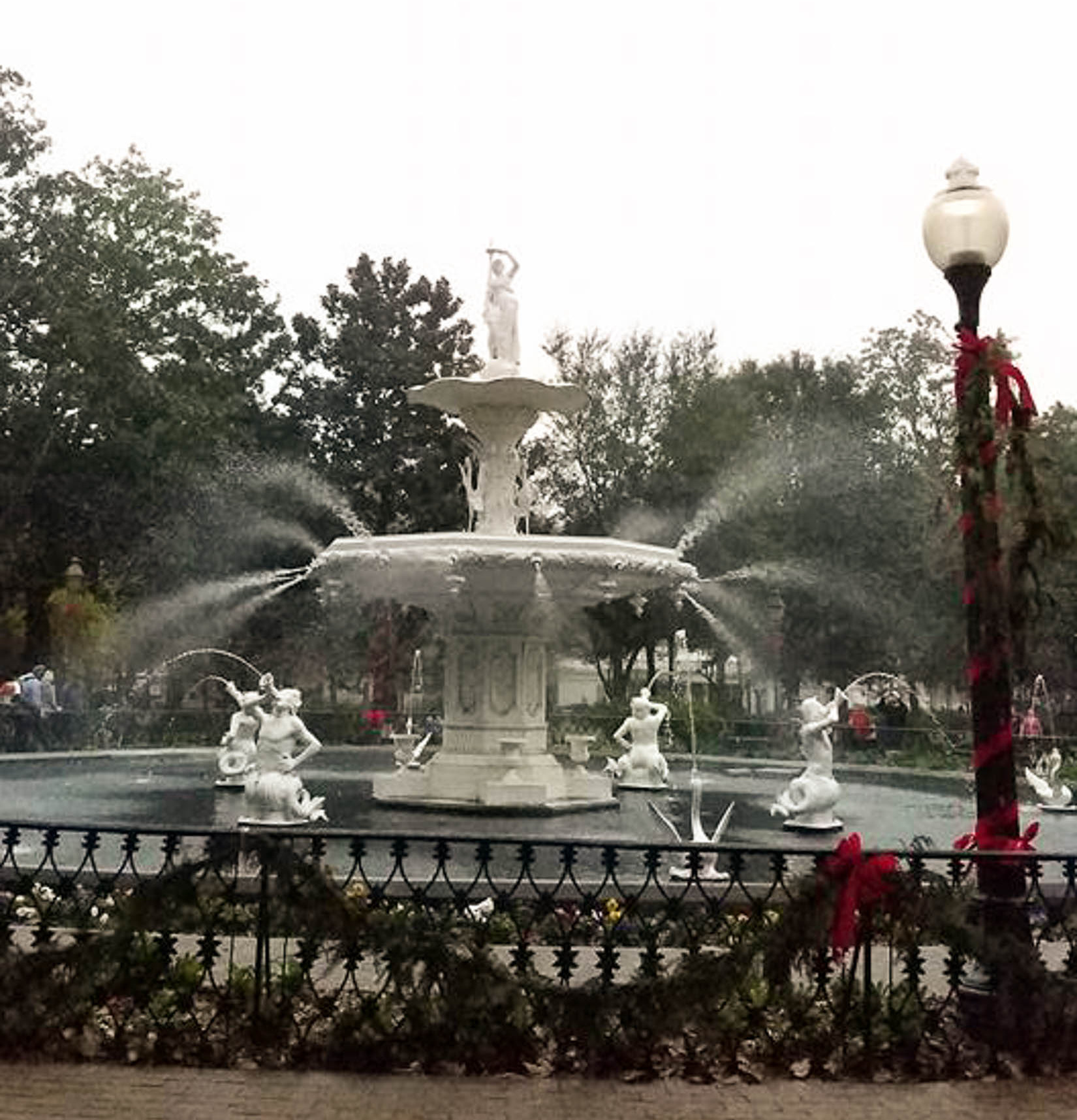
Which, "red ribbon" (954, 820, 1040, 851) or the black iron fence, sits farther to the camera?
"red ribbon" (954, 820, 1040, 851)

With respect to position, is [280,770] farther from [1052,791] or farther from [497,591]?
[1052,791]

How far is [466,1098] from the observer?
5.89m

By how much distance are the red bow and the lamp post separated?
0.56 metres

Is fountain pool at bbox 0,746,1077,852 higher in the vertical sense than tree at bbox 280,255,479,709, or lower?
lower

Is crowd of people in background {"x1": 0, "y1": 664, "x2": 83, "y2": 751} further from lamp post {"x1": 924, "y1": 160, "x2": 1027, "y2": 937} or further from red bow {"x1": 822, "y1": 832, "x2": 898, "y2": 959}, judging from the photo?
lamp post {"x1": 924, "y1": 160, "x2": 1027, "y2": 937}

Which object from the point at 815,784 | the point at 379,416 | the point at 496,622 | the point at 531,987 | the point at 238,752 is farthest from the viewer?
the point at 379,416

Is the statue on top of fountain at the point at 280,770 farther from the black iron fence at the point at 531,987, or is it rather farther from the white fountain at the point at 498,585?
the black iron fence at the point at 531,987

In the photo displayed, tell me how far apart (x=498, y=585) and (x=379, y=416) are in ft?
106

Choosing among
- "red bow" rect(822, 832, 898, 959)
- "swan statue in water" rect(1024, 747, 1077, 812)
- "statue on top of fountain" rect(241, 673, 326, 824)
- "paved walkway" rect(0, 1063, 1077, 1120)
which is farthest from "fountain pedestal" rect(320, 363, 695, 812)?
"paved walkway" rect(0, 1063, 1077, 1120)

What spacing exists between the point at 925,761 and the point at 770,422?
22.2 metres

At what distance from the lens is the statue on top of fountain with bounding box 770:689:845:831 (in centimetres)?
1352

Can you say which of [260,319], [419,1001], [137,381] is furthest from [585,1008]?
[260,319]

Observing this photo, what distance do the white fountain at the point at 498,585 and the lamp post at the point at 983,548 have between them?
23.5ft

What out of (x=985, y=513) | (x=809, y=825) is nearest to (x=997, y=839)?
(x=985, y=513)
